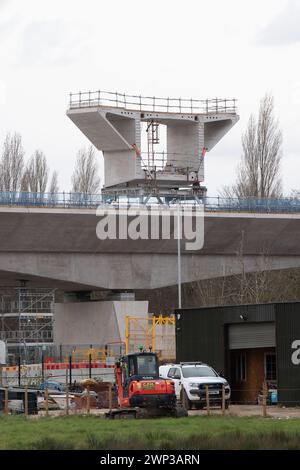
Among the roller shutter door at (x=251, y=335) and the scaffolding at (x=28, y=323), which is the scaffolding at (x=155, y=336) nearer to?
the scaffolding at (x=28, y=323)

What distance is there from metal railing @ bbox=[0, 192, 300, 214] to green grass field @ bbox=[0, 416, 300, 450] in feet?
102

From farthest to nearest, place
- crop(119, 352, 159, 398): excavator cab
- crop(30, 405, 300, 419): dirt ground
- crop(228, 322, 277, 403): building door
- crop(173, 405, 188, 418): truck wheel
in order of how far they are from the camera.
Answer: crop(228, 322, 277, 403): building door, crop(119, 352, 159, 398): excavator cab, crop(30, 405, 300, 419): dirt ground, crop(173, 405, 188, 418): truck wheel

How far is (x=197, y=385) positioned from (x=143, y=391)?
5.38 metres

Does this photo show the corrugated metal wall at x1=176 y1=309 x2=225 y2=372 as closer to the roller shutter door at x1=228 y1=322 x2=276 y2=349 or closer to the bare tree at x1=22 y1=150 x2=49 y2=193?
the roller shutter door at x1=228 y1=322 x2=276 y2=349

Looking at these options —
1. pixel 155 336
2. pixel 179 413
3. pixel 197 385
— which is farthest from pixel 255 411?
pixel 155 336

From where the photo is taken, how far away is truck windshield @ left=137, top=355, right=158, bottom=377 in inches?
1676

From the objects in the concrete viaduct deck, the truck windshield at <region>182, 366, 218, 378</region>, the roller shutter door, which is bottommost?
the truck windshield at <region>182, 366, 218, 378</region>

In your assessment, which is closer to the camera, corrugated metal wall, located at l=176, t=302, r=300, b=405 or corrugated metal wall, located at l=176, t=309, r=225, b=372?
corrugated metal wall, located at l=176, t=302, r=300, b=405

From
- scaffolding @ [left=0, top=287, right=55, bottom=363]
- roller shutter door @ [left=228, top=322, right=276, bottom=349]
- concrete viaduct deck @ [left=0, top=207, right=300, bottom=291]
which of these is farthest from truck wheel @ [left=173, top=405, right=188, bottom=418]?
scaffolding @ [left=0, top=287, right=55, bottom=363]

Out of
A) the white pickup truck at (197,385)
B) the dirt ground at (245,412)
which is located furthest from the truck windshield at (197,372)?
the dirt ground at (245,412)

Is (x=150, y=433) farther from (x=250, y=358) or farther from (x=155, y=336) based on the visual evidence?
(x=155, y=336)

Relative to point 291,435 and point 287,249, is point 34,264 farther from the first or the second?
point 291,435

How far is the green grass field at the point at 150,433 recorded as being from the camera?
2673 centimetres

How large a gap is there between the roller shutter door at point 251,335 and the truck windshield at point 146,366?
33.4 ft
